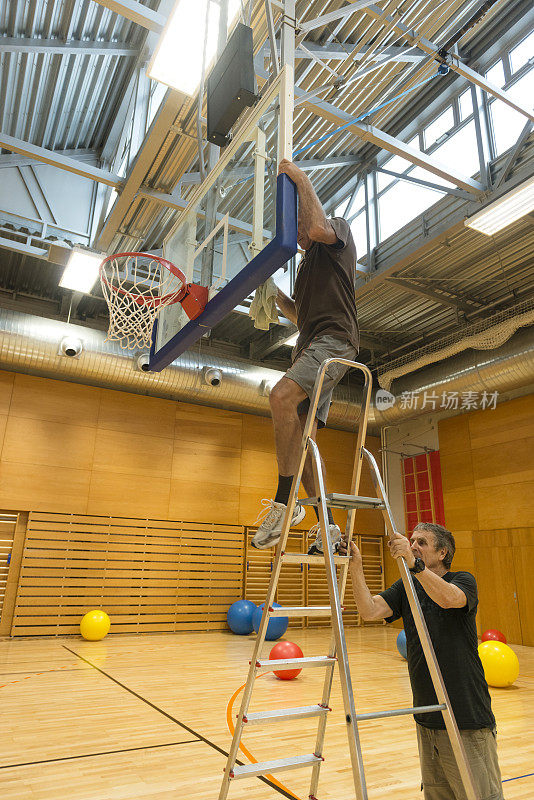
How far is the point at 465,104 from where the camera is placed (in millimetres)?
7594

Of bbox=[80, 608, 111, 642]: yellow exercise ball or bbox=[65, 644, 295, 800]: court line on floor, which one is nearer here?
bbox=[65, 644, 295, 800]: court line on floor

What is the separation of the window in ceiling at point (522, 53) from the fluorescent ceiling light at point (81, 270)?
6005 millimetres

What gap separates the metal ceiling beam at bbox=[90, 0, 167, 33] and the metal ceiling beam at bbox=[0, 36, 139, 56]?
58.9 inches

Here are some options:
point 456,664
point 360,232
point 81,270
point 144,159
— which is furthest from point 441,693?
point 360,232

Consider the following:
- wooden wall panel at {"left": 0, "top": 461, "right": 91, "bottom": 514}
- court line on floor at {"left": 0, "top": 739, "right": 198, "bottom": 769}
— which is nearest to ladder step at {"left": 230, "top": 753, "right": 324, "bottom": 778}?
court line on floor at {"left": 0, "top": 739, "right": 198, "bottom": 769}

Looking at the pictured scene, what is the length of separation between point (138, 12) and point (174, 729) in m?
6.02

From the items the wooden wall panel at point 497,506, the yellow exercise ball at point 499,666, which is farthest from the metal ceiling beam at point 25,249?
the wooden wall panel at point 497,506

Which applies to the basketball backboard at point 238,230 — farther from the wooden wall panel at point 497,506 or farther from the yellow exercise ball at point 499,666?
the wooden wall panel at point 497,506

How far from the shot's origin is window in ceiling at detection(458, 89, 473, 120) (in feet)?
24.6

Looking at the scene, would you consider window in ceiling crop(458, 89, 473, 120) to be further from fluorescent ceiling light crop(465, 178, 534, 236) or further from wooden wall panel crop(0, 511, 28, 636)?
wooden wall panel crop(0, 511, 28, 636)

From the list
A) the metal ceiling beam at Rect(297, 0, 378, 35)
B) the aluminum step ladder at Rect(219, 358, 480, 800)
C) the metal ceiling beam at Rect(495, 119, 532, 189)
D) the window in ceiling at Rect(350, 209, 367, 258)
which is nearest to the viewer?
the aluminum step ladder at Rect(219, 358, 480, 800)

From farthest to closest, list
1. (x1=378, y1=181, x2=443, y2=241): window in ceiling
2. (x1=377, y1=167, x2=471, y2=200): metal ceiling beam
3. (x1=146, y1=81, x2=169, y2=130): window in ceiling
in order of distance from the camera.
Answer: (x1=378, y1=181, x2=443, y2=241): window in ceiling, (x1=377, y1=167, x2=471, y2=200): metal ceiling beam, (x1=146, y1=81, x2=169, y2=130): window in ceiling

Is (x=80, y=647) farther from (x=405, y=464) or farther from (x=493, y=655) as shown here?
(x=405, y=464)

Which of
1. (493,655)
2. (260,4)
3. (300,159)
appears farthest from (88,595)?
(260,4)
